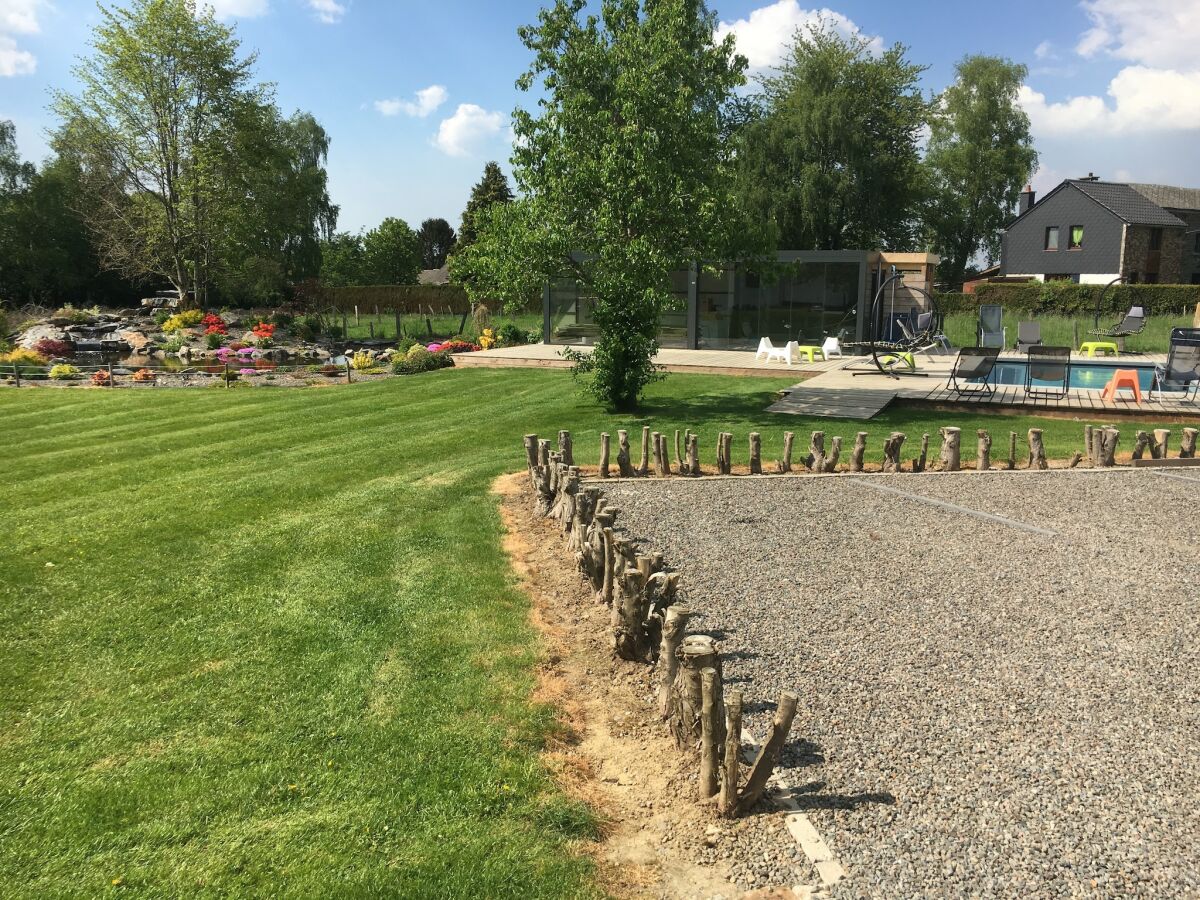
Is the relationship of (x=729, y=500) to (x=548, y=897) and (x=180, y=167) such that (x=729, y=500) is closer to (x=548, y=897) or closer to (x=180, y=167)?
(x=548, y=897)

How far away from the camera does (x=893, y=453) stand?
31.1 feet

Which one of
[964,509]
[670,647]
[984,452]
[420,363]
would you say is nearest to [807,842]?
[670,647]

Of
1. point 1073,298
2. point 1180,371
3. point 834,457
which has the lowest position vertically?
point 834,457

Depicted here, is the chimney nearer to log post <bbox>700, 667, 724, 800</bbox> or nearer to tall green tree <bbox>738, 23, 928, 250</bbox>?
tall green tree <bbox>738, 23, 928, 250</bbox>

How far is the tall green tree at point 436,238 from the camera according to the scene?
74562 millimetres

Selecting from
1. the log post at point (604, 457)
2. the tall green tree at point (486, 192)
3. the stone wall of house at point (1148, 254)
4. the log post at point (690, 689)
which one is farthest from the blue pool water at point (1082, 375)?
the tall green tree at point (486, 192)

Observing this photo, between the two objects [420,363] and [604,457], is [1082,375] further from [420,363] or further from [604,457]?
[420,363]

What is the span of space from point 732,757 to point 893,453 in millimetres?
6863

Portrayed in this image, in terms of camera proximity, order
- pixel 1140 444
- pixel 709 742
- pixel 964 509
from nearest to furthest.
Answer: pixel 709 742 → pixel 964 509 → pixel 1140 444

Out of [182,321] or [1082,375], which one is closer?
[1082,375]

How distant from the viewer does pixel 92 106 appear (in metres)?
28.7

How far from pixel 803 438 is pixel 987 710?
24.0ft

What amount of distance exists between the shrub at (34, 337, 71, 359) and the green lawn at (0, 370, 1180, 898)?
15583 millimetres

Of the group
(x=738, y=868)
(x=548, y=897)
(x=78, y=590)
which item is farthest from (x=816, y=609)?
(x=78, y=590)
